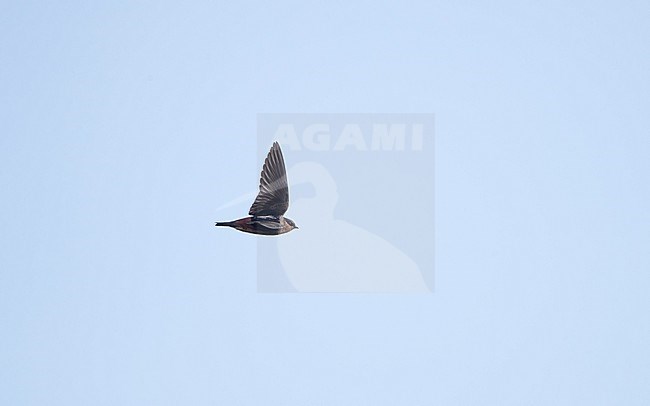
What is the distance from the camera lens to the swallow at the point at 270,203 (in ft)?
107

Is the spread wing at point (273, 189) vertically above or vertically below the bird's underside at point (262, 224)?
above

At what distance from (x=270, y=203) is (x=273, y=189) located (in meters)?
0.28

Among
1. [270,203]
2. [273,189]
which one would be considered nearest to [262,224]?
[270,203]

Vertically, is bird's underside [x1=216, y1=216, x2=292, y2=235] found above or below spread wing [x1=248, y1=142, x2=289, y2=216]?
below

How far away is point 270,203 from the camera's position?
32750 mm

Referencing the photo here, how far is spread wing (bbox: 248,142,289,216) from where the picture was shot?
32.5 meters

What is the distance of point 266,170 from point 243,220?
0.90 metres

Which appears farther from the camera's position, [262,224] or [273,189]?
[262,224]

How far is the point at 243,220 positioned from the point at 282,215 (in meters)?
0.70

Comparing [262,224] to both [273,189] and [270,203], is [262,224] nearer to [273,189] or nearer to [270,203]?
[270,203]

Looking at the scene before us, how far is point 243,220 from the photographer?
107 ft

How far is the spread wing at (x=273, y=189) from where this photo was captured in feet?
107

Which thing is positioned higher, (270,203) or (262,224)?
(270,203)

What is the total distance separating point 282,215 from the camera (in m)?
32.9
